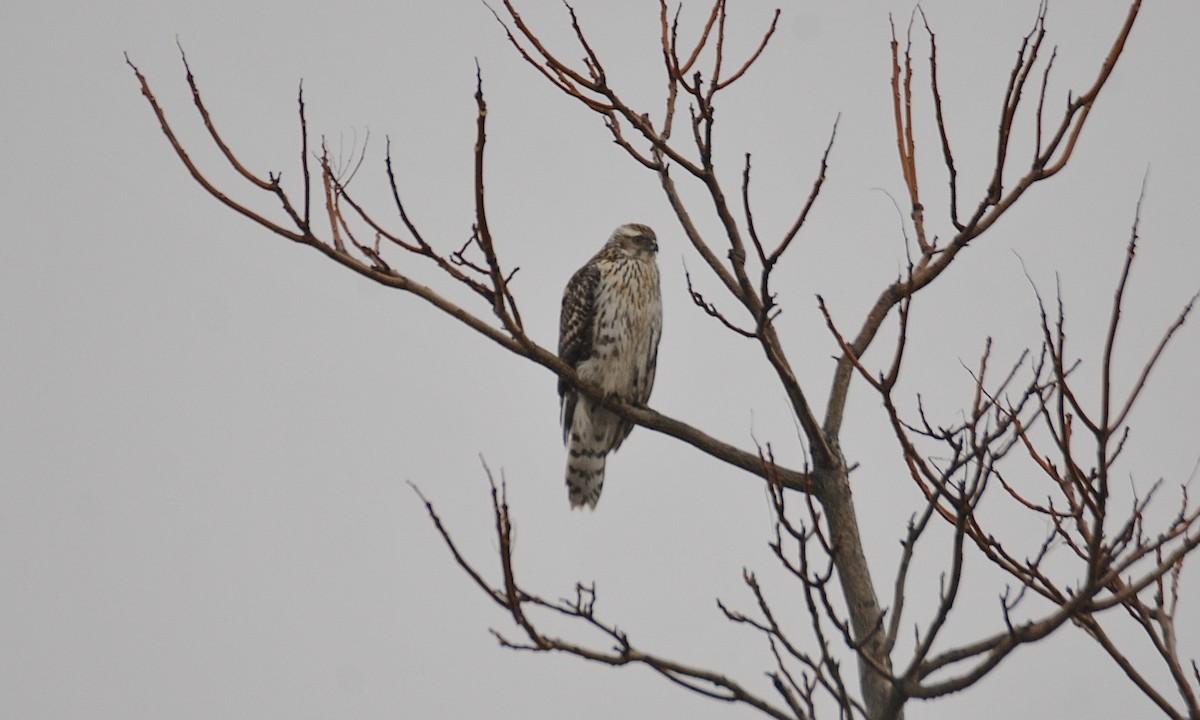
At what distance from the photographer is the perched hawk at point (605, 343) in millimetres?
6910

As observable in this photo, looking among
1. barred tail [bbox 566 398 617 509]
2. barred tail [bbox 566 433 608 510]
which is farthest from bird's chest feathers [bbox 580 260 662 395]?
barred tail [bbox 566 433 608 510]

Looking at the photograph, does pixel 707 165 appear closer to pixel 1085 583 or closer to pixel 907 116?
pixel 907 116

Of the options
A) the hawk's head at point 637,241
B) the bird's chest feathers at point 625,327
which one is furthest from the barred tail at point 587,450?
the hawk's head at point 637,241

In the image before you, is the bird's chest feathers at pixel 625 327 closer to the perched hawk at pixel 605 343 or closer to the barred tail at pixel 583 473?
the perched hawk at pixel 605 343

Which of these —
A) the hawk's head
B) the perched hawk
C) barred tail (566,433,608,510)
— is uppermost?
the hawk's head

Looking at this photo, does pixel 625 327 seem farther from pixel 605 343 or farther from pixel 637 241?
pixel 637 241

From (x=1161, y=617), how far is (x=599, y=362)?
3.86m

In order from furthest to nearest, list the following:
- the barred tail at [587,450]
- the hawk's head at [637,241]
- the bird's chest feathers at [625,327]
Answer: the hawk's head at [637,241] < the barred tail at [587,450] < the bird's chest feathers at [625,327]

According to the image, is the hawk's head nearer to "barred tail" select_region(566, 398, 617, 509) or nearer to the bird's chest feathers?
the bird's chest feathers

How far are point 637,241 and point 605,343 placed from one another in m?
0.87

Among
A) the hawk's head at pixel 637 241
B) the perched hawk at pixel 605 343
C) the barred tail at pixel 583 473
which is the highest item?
the hawk's head at pixel 637 241

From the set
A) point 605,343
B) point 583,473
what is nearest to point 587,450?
point 583,473

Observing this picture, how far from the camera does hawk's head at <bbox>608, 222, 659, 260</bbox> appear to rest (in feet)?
24.4

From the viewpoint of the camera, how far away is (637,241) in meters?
7.47
